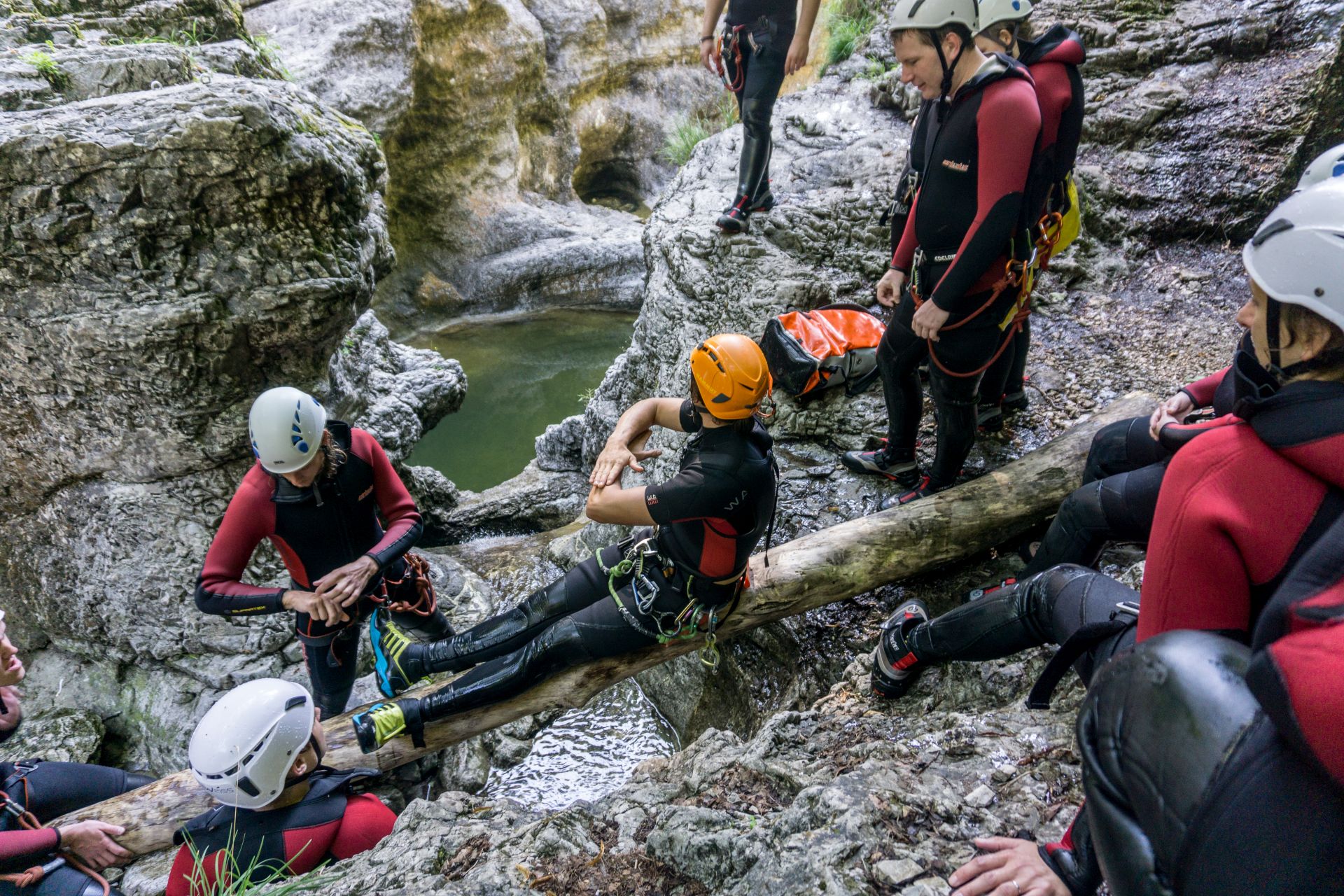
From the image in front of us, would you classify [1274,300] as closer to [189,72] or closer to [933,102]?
[933,102]

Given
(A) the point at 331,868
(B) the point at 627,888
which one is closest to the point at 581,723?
(A) the point at 331,868

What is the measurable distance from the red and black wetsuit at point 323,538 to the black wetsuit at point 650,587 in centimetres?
60

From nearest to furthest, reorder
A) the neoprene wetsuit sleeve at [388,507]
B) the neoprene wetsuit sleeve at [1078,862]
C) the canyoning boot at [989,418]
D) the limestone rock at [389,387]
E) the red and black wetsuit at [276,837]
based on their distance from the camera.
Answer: the neoprene wetsuit sleeve at [1078,862] → the red and black wetsuit at [276,837] → the neoprene wetsuit sleeve at [388,507] → the canyoning boot at [989,418] → the limestone rock at [389,387]

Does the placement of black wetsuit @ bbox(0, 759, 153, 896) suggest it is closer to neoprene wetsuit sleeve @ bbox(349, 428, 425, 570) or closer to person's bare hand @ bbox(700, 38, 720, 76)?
neoprene wetsuit sleeve @ bbox(349, 428, 425, 570)

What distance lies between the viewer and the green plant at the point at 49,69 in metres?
4.07

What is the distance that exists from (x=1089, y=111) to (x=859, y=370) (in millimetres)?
3723

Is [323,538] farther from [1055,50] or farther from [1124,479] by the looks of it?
[1055,50]

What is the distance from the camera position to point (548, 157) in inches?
597

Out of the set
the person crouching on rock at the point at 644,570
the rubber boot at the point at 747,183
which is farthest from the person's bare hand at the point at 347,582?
the rubber boot at the point at 747,183

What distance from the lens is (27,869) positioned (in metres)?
2.71

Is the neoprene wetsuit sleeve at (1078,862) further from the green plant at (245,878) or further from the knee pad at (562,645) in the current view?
the green plant at (245,878)

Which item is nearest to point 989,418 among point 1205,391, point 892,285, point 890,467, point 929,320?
point 890,467

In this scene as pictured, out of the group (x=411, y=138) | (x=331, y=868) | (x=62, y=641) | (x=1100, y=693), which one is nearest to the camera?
(x=1100, y=693)

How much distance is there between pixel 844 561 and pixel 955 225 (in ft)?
5.40
